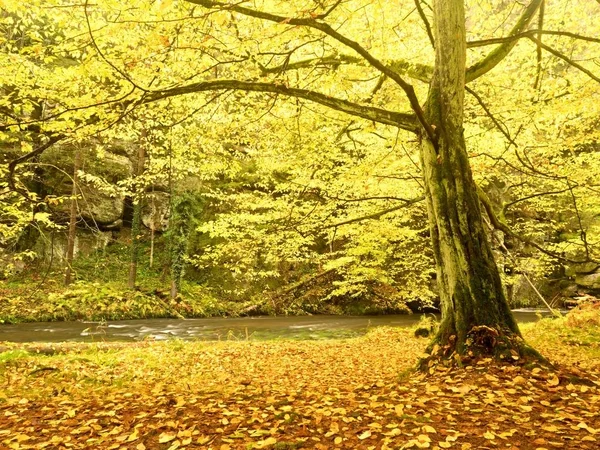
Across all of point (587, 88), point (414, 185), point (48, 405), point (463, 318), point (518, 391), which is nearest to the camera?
point (518, 391)

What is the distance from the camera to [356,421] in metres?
3.50

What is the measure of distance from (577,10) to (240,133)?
7.94 m

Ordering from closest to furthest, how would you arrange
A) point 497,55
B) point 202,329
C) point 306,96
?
point 306,96
point 497,55
point 202,329

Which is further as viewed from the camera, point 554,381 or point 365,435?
point 554,381

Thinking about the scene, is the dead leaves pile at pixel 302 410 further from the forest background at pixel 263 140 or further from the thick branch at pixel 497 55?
the thick branch at pixel 497 55

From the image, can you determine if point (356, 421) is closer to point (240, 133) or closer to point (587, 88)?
point (240, 133)

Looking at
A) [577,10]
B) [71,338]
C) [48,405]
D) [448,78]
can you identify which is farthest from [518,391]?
[71,338]

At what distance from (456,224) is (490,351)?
1.57 m

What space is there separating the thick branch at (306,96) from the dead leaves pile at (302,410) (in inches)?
130

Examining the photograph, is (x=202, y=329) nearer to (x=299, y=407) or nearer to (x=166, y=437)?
(x=299, y=407)

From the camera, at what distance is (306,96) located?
5.18 meters

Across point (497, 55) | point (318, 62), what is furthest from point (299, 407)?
point (497, 55)

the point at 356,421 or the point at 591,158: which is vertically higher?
the point at 591,158

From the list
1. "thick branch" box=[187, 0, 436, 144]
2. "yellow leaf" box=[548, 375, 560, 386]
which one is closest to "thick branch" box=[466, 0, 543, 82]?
"thick branch" box=[187, 0, 436, 144]
